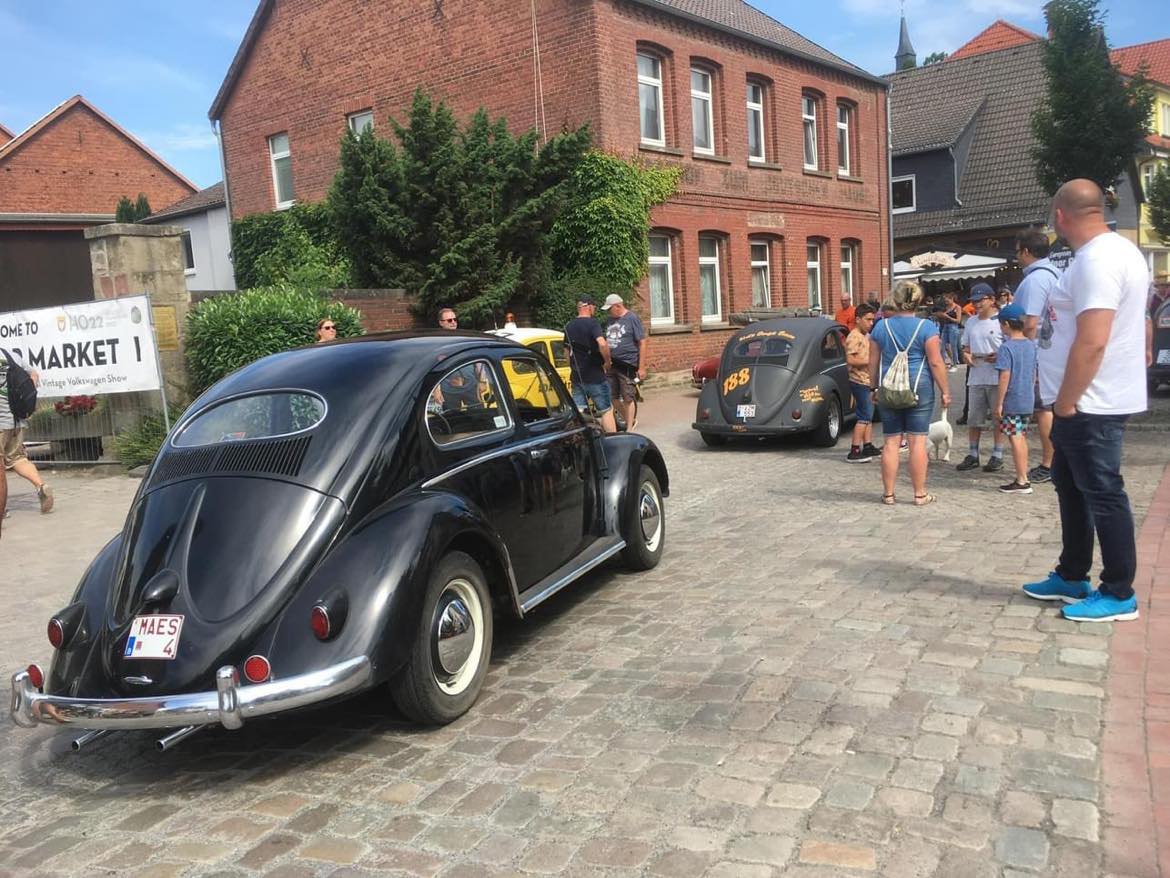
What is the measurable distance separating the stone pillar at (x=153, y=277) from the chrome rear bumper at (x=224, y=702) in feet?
29.7

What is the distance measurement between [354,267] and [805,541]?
40.0 feet

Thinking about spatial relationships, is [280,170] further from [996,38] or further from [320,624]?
[996,38]

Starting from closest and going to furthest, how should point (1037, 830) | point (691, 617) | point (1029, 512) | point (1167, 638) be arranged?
1. point (1037, 830)
2. point (1167, 638)
3. point (691, 617)
4. point (1029, 512)

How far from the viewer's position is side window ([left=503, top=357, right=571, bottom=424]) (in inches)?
201

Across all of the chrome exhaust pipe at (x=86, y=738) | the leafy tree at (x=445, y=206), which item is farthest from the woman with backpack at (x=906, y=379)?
the leafy tree at (x=445, y=206)

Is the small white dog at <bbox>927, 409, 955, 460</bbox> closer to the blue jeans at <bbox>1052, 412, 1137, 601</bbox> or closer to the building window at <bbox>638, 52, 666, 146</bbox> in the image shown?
the blue jeans at <bbox>1052, 412, 1137, 601</bbox>

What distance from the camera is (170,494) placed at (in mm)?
3887

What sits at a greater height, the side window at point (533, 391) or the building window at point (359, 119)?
the building window at point (359, 119)

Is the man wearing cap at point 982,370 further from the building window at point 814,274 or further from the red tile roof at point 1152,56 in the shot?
the red tile roof at point 1152,56

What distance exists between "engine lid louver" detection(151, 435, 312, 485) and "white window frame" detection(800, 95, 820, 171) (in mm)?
22930

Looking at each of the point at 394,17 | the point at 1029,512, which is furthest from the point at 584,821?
the point at 394,17

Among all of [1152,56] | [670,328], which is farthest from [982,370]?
[1152,56]

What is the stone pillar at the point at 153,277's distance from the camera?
11703 mm

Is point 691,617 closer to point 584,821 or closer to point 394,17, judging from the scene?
point 584,821
